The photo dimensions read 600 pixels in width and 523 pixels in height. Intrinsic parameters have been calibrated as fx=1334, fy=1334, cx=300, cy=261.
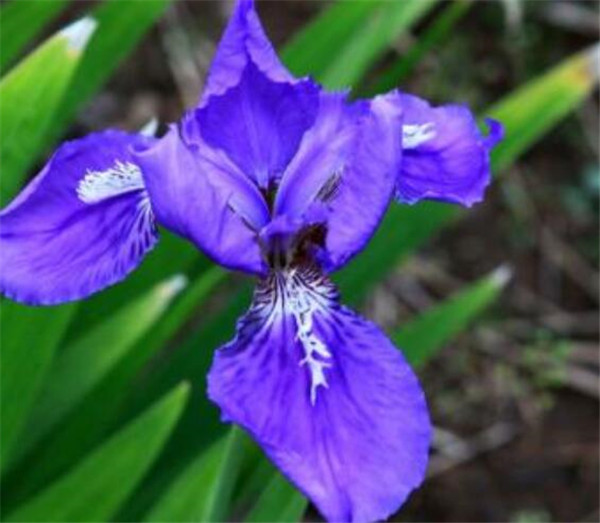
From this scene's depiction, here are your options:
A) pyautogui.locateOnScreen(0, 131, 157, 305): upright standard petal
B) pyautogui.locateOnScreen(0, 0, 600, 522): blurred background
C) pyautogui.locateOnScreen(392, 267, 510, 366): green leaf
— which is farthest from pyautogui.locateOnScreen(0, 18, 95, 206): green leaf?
pyautogui.locateOnScreen(392, 267, 510, 366): green leaf

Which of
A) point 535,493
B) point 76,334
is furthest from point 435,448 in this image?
point 76,334

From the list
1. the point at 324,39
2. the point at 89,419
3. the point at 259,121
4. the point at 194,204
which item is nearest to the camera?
the point at 194,204

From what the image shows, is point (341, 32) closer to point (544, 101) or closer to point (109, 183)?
point (544, 101)

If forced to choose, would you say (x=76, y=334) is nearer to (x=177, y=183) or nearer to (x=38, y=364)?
(x=38, y=364)

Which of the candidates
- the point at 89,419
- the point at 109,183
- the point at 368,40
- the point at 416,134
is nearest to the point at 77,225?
the point at 109,183

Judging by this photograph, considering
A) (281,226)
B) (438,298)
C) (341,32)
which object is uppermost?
(281,226)

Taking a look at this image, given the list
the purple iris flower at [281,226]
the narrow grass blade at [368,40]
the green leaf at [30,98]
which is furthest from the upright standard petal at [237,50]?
the narrow grass blade at [368,40]

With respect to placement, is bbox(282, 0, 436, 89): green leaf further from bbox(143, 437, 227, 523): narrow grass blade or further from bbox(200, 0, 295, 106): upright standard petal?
bbox(200, 0, 295, 106): upright standard petal
